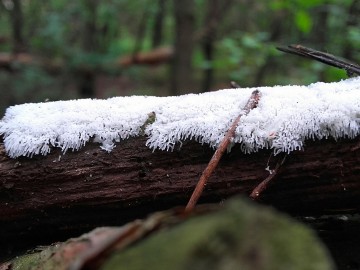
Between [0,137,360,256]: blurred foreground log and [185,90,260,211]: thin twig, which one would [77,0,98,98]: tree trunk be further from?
[185,90,260,211]: thin twig

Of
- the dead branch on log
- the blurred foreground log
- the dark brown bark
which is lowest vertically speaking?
the blurred foreground log

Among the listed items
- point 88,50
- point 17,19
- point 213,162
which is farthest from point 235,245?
point 88,50

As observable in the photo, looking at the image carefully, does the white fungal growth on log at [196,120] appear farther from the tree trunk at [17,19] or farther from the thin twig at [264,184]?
the tree trunk at [17,19]

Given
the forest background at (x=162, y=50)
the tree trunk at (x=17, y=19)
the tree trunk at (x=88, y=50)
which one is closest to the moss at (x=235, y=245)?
the forest background at (x=162, y=50)

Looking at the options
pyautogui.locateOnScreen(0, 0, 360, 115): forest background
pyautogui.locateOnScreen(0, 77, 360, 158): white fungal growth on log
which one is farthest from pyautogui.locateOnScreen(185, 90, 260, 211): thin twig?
pyautogui.locateOnScreen(0, 0, 360, 115): forest background

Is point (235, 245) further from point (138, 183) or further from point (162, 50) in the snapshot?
point (162, 50)

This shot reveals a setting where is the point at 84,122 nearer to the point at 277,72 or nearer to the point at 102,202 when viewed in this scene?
the point at 102,202

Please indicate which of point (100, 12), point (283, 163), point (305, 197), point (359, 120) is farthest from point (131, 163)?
point (100, 12)
